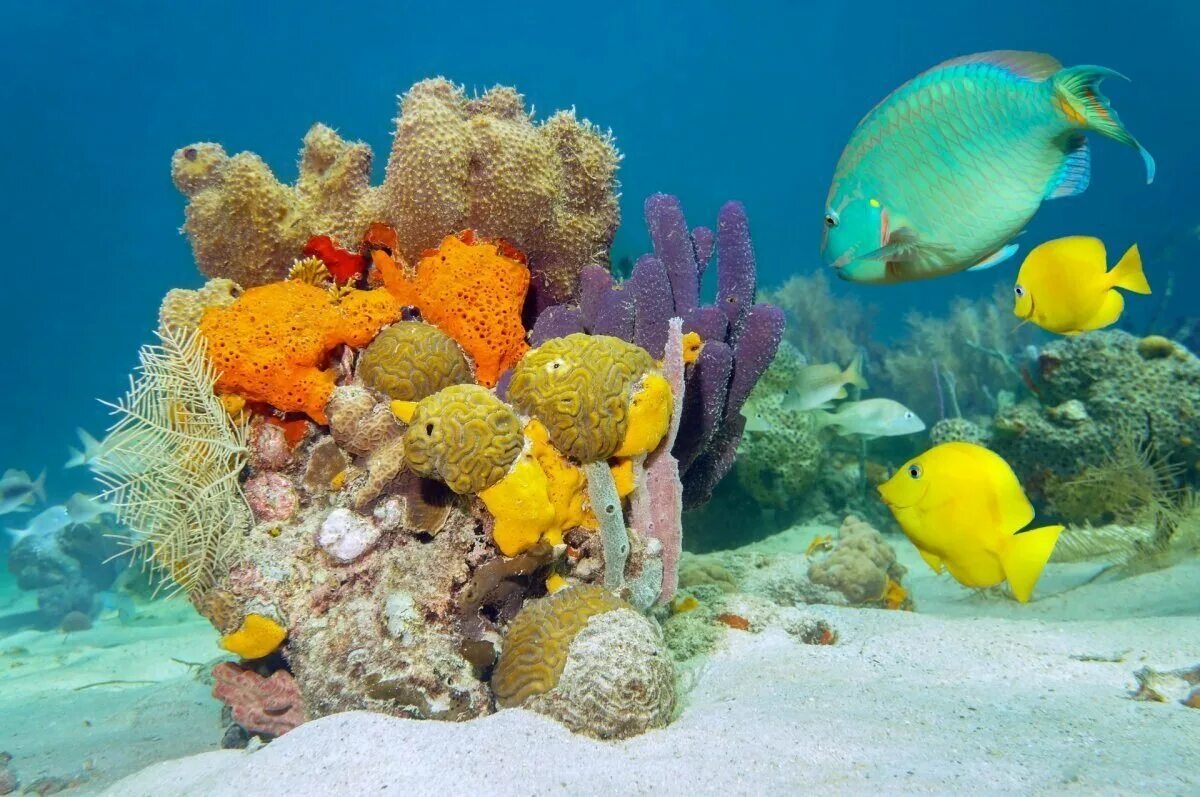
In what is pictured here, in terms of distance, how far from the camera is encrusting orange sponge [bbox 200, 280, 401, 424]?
3047 mm

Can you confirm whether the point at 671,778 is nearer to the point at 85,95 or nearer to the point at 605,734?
the point at 605,734

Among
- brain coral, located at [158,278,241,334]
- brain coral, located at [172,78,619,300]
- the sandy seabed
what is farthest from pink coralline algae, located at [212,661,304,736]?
brain coral, located at [172,78,619,300]

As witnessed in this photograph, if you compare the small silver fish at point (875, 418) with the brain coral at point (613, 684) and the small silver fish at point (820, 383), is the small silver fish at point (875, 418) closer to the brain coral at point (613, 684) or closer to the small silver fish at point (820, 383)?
the small silver fish at point (820, 383)

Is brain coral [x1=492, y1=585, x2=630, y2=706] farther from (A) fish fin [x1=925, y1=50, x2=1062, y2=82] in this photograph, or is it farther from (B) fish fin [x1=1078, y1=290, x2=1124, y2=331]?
(B) fish fin [x1=1078, y1=290, x2=1124, y2=331]

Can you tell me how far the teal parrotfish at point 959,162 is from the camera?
2.04m

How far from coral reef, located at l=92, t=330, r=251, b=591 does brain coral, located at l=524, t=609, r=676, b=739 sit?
1.73m

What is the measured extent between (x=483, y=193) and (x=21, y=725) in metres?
5.55

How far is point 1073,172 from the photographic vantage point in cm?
214

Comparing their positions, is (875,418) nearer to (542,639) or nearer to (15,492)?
(542,639)

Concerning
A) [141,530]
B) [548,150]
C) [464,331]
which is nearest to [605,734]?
[464,331]

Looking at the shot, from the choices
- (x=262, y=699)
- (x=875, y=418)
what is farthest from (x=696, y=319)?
(x=875, y=418)

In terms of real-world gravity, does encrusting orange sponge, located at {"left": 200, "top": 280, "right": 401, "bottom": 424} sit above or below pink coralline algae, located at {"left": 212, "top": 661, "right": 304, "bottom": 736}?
above

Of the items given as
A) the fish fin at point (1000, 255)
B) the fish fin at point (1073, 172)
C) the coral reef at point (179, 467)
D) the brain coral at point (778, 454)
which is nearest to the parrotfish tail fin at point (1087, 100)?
the fish fin at point (1073, 172)

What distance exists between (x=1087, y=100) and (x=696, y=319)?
1.83 meters
